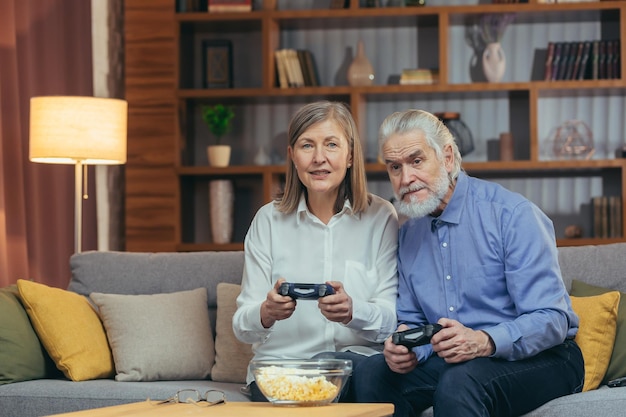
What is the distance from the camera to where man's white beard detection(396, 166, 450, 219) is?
2.56 meters

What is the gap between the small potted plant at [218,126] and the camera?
214 inches

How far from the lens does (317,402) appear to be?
2176 mm

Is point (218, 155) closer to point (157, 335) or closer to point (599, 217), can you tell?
point (599, 217)

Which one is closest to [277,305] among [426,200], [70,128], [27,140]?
[426,200]

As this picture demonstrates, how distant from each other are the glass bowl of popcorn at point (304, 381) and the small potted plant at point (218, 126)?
10.8ft

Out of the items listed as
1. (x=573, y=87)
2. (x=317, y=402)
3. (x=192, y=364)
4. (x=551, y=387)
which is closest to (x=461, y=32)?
(x=573, y=87)

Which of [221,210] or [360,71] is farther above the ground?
[360,71]

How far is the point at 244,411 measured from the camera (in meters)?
2.12

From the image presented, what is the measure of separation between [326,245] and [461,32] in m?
2.98

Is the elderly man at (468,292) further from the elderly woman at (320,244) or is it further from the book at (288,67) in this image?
A: the book at (288,67)

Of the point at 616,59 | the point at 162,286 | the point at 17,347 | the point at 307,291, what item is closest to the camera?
the point at 307,291

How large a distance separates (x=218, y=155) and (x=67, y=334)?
237 centimetres

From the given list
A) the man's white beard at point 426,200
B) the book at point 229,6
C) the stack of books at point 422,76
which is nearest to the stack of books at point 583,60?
the stack of books at point 422,76

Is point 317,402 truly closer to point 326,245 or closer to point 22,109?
point 326,245
